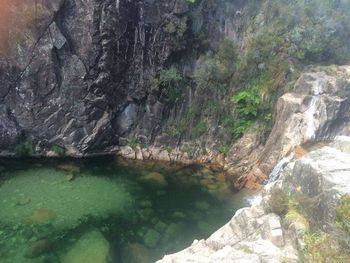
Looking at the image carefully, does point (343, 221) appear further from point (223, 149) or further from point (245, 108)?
point (223, 149)

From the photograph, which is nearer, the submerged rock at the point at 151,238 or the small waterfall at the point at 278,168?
the submerged rock at the point at 151,238

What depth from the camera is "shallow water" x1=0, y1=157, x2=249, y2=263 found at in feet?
50.4

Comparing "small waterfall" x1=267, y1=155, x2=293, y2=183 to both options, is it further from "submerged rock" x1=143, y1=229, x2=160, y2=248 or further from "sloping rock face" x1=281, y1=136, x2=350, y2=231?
"submerged rock" x1=143, y1=229, x2=160, y2=248

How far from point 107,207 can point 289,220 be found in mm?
10475

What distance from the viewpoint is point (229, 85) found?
25.4 m

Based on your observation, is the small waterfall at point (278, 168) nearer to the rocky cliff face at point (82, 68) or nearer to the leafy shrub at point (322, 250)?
the rocky cliff face at point (82, 68)

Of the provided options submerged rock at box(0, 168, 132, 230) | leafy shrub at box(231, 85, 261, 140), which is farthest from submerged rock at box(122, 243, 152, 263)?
leafy shrub at box(231, 85, 261, 140)

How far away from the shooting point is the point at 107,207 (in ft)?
60.6

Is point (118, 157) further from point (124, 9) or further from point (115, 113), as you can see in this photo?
point (124, 9)

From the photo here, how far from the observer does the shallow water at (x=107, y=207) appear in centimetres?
1536

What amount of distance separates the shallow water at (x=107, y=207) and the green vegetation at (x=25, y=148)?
65cm

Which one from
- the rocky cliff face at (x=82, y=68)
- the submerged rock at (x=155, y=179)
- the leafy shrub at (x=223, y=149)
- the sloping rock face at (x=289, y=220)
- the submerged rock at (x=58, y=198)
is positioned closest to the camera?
the sloping rock face at (x=289, y=220)

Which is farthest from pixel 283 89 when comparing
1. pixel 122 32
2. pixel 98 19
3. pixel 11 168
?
pixel 11 168

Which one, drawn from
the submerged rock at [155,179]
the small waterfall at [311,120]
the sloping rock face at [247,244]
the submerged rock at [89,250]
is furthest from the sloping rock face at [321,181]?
the submerged rock at [155,179]
